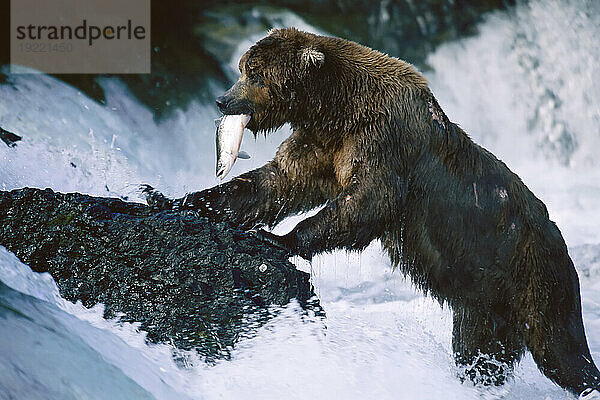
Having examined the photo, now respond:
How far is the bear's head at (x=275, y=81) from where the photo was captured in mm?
4152

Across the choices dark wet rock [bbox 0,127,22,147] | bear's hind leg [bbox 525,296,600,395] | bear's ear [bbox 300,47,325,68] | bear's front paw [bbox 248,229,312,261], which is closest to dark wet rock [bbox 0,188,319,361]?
bear's front paw [bbox 248,229,312,261]

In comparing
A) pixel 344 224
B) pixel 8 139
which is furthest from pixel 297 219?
pixel 344 224

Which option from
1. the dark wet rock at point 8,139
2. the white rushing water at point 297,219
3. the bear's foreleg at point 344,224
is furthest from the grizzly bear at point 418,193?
the dark wet rock at point 8,139

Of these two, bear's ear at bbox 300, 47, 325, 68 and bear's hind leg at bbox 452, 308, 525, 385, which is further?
bear's hind leg at bbox 452, 308, 525, 385

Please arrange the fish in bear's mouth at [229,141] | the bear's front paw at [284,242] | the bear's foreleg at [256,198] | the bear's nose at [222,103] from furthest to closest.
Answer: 1. the bear's foreleg at [256,198]
2. the bear's nose at [222,103]
3. the fish in bear's mouth at [229,141]
4. the bear's front paw at [284,242]

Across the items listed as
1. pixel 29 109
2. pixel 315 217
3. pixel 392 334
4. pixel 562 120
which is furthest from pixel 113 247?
pixel 562 120

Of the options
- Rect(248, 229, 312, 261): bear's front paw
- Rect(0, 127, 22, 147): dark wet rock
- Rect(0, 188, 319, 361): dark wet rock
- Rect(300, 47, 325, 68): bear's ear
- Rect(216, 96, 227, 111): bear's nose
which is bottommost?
Rect(0, 188, 319, 361): dark wet rock

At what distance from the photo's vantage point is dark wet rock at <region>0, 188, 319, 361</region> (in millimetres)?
3770

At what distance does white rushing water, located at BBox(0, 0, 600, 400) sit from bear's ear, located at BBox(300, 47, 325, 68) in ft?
3.46

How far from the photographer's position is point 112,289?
379 cm

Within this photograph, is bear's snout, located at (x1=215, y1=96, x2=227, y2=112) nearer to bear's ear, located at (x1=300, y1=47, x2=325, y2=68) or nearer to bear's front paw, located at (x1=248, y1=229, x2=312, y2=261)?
Answer: bear's ear, located at (x1=300, y1=47, x2=325, y2=68)

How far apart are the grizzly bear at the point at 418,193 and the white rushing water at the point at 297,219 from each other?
37 centimetres

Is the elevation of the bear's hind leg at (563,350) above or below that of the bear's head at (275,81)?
below

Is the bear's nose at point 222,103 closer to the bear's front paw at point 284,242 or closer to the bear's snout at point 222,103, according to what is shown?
the bear's snout at point 222,103
